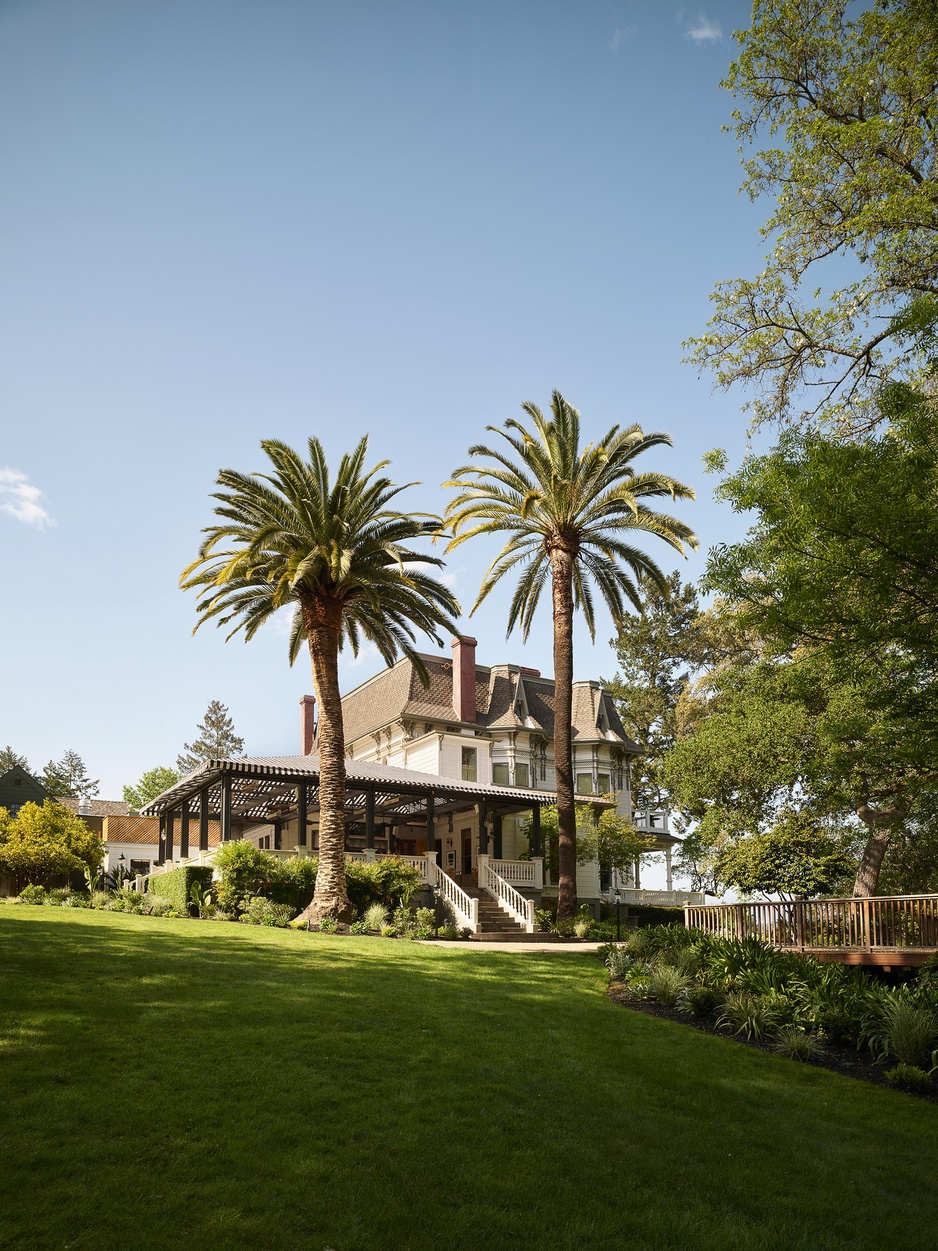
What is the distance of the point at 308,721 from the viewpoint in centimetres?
4991

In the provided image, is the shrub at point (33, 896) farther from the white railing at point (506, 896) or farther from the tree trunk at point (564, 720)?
the tree trunk at point (564, 720)

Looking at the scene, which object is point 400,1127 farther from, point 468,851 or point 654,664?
point 654,664

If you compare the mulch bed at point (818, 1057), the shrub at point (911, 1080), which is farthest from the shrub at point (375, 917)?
the shrub at point (911, 1080)

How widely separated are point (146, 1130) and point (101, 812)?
5742 cm

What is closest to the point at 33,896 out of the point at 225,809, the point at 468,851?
the point at 225,809

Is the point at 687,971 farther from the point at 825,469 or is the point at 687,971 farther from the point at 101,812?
the point at 101,812

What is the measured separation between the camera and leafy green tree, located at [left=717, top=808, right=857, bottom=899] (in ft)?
91.8

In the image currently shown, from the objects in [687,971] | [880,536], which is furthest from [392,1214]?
[687,971]

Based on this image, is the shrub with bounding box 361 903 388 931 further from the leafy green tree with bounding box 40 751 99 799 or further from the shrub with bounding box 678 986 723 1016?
the leafy green tree with bounding box 40 751 99 799

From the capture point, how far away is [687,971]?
1627cm

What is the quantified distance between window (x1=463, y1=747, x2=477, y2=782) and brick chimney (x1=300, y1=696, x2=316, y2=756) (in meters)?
10.3

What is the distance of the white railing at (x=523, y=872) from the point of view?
107 feet

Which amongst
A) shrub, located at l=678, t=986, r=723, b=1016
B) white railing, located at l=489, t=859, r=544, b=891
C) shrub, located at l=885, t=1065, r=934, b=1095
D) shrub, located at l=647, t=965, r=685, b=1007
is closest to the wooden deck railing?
shrub, located at l=647, t=965, r=685, b=1007

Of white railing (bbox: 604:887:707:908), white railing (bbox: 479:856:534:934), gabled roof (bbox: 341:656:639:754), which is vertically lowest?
white railing (bbox: 604:887:707:908)
